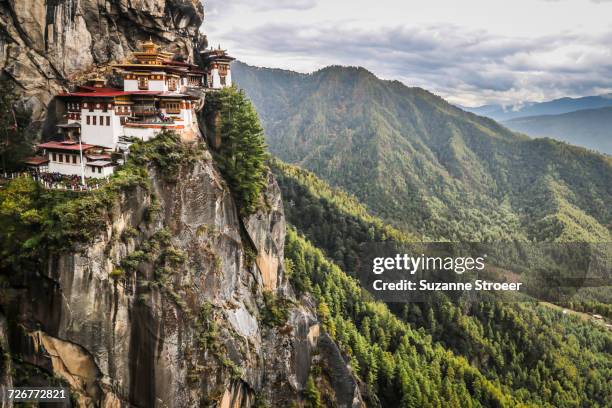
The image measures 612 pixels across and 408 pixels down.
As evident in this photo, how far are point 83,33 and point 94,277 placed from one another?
30903 mm

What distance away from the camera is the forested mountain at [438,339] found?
86.5 meters

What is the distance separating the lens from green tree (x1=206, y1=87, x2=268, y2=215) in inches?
2264

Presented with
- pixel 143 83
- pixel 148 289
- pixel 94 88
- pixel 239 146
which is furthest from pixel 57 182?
pixel 239 146

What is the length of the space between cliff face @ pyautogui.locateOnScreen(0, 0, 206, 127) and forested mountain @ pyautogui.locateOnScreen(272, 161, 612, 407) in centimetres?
3967

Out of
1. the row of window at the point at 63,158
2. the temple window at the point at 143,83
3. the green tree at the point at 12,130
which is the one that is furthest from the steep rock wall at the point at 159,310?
the green tree at the point at 12,130

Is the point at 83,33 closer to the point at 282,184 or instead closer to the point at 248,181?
the point at 248,181

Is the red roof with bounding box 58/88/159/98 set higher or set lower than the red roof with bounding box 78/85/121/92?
lower

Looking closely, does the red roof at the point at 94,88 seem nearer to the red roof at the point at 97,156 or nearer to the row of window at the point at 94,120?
the row of window at the point at 94,120

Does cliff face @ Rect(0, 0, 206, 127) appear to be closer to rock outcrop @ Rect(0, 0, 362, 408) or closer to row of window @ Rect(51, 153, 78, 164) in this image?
rock outcrop @ Rect(0, 0, 362, 408)

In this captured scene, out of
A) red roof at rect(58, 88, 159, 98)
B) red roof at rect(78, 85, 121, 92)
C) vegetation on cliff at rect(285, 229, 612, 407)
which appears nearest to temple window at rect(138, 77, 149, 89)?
red roof at rect(58, 88, 159, 98)

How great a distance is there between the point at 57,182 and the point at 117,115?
977cm

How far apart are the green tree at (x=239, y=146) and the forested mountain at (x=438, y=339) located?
21434mm

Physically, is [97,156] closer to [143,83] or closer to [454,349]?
[143,83]

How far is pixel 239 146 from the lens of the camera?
58.7 m
